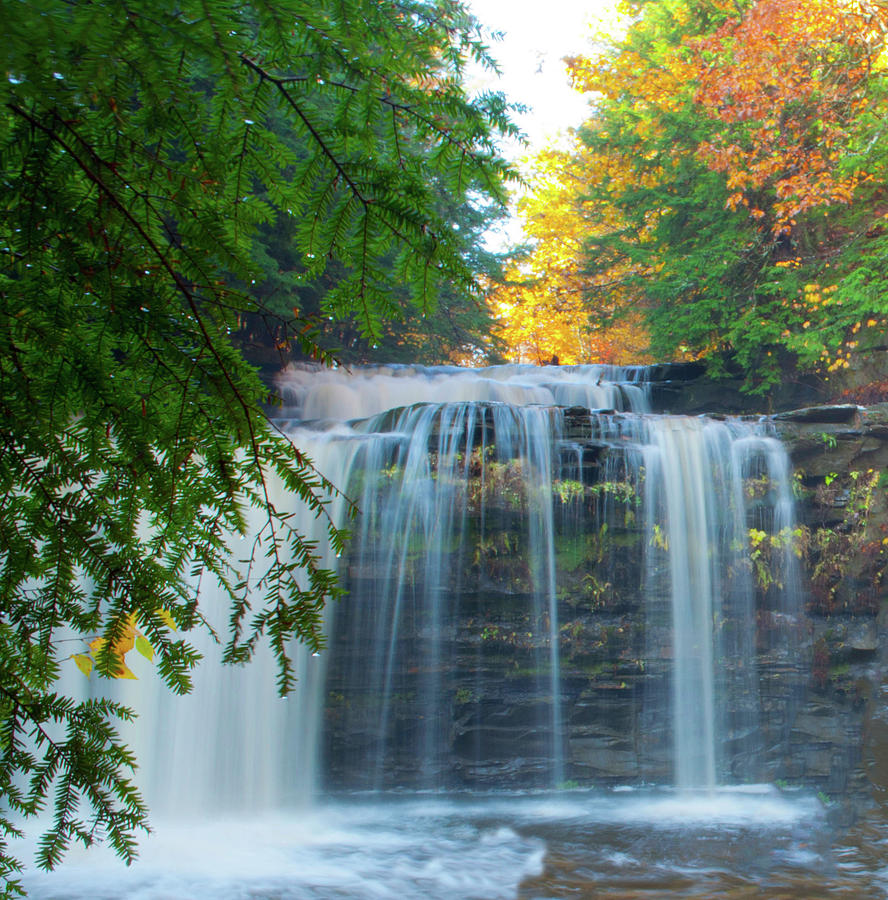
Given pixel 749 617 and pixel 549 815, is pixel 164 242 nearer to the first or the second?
pixel 549 815

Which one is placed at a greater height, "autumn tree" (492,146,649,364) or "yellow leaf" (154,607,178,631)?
"autumn tree" (492,146,649,364)

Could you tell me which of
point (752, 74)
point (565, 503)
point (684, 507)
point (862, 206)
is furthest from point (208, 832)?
point (862, 206)

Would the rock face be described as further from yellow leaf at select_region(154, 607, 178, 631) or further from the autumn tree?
the autumn tree

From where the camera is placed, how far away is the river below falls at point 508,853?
6.02 m

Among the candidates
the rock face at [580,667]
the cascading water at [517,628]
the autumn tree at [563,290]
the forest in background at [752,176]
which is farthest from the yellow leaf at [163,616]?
the autumn tree at [563,290]

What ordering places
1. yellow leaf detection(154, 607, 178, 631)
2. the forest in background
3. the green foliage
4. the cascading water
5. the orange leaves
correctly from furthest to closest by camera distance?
the forest in background
the orange leaves
the cascading water
yellow leaf detection(154, 607, 178, 631)
the green foliage

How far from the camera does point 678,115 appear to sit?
487 inches

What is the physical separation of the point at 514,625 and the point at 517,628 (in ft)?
0.16

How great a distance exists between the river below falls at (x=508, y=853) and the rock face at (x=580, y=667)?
381 mm

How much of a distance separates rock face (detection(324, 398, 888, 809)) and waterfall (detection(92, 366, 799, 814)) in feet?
0.08

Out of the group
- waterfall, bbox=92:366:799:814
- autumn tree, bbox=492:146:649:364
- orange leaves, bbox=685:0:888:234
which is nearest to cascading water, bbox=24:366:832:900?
waterfall, bbox=92:366:799:814

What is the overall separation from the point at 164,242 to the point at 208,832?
7.35 m

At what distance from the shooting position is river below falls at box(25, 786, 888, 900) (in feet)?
19.7

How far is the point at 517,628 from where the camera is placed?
8609 mm
